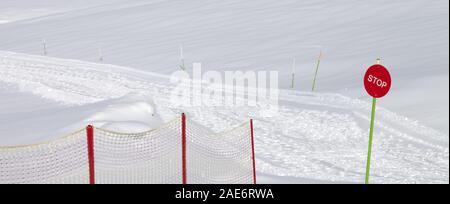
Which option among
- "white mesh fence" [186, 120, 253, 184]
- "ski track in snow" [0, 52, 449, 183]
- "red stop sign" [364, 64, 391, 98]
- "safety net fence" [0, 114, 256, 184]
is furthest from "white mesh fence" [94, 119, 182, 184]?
"red stop sign" [364, 64, 391, 98]

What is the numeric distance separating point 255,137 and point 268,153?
89cm

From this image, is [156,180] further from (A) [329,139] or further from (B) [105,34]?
(B) [105,34]

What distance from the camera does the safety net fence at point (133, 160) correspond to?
777cm

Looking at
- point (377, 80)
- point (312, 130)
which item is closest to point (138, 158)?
point (377, 80)

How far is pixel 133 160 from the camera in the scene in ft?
27.9

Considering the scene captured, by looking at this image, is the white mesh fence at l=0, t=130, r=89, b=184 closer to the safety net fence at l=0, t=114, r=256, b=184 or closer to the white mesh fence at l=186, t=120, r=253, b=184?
the safety net fence at l=0, t=114, r=256, b=184

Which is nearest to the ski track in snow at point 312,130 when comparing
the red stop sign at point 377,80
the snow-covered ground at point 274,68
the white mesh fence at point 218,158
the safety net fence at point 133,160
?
the snow-covered ground at point 274,68

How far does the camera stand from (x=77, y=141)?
30.0ft

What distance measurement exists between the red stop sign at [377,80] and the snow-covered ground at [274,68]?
193 cm

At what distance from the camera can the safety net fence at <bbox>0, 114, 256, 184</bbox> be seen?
25.5 feet

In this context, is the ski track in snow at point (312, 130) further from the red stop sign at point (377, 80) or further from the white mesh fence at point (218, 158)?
the red stop sign at point (377, 80)

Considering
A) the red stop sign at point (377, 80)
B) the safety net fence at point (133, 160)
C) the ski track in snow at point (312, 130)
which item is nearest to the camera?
the red stop sign at point (377, 80)

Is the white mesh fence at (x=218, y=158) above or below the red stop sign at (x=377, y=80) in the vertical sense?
below

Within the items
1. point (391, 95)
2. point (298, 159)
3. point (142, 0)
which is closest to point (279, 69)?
point (391, 95)
